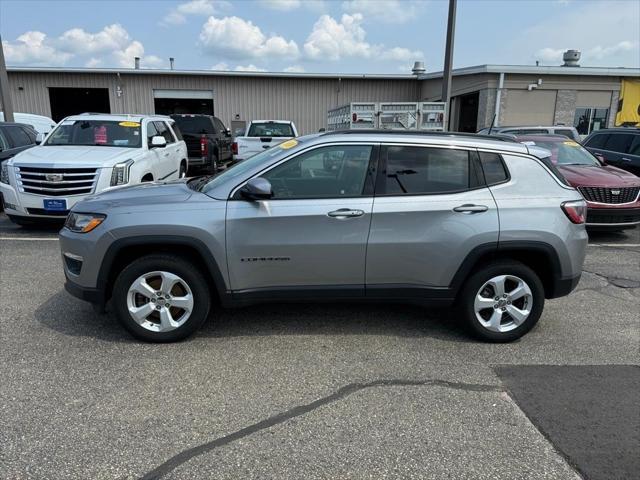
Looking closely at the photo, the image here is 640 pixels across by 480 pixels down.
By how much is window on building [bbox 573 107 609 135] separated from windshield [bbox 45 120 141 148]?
20.2 metres

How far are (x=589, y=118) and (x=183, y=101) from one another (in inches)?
854

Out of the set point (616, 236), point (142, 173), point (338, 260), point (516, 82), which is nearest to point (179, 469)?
point (338, 260)

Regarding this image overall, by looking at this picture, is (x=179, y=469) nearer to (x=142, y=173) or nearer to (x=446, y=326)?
(x=446, y=326)

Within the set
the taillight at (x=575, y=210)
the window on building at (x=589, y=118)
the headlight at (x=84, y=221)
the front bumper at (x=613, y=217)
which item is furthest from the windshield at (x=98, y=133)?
the window on building at (x=589, y=118)

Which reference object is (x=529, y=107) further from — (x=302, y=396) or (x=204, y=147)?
(x=302, y=396)

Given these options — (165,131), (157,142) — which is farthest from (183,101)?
(157,142)

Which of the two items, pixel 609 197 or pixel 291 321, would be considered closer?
pixel 291 321

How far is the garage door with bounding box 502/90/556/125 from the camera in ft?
70.0

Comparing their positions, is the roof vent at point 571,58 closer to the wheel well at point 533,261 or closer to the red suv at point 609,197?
the red suv at point 609,197

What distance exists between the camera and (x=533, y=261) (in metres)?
4.36

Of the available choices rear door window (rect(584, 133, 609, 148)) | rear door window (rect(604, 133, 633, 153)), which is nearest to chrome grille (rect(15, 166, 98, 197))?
rear door window (rect(604, 133, 633, 153))

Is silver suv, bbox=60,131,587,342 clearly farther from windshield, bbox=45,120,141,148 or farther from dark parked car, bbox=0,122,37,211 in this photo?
dark parked car, bbox=0,122,37,211

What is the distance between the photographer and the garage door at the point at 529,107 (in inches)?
840

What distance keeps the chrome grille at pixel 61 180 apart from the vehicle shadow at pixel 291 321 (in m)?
3.13
